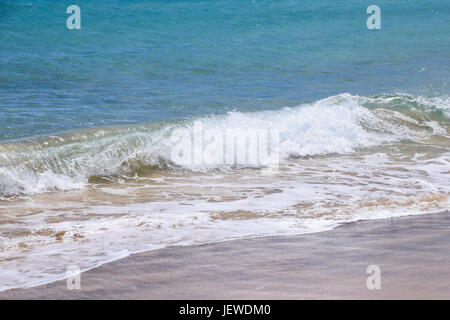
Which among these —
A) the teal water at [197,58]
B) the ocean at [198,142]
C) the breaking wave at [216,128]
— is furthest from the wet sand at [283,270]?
the teal water at [197,58]

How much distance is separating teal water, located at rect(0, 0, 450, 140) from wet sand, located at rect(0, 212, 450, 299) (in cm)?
527

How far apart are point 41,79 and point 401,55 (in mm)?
12739

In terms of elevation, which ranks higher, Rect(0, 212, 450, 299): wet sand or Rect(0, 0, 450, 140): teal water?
Rect(0, 0, 450, 140): teal water

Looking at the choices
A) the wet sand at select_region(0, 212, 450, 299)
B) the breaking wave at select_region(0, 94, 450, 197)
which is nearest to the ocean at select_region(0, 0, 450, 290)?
the breaking wave at select_region(0, 94, 450, 197)

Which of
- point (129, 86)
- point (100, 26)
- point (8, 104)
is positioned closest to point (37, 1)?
point (100, 26)

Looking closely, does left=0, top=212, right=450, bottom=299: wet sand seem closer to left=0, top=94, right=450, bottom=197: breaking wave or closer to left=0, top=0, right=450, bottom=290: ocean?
left=0, top=0, right=450, bottom=290: ocean

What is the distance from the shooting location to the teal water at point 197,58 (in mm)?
11734

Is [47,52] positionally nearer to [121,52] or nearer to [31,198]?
[121,52]

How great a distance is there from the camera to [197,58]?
18.9 m

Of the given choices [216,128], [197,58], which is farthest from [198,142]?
[197,58]

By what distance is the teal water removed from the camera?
38.5 ft

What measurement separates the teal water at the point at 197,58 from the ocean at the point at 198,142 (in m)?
0.09

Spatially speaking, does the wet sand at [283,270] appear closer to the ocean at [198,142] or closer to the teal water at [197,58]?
the ocean at [198,142]

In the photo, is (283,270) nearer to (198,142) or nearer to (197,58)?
(198,142)
